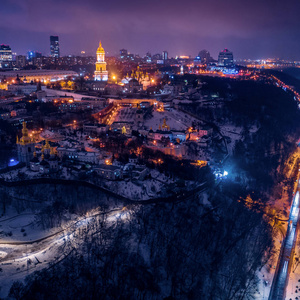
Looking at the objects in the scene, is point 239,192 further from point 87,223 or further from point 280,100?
point 280,100

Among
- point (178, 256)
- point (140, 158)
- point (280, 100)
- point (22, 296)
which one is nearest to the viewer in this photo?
point (22, 296)

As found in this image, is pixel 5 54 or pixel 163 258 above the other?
pixel 5 54

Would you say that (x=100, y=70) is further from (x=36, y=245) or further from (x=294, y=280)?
(x=294, y=280)

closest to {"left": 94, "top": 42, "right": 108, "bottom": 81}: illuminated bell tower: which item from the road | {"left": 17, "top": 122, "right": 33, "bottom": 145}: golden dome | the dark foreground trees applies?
{"left": 17, "top": 122, "right": 33, "bottom": 145}: golden dome

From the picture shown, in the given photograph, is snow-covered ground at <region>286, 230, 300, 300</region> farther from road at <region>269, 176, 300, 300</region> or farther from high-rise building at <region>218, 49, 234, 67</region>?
high-rise building at <region>218, 49, 234, 67</region>

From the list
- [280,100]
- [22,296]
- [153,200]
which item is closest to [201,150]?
[153,200]

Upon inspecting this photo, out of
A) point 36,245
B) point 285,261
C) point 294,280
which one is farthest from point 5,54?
point 294,280

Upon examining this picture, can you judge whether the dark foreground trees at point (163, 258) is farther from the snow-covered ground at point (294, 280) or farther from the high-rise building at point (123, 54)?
the high-rise building at point (123, 54)

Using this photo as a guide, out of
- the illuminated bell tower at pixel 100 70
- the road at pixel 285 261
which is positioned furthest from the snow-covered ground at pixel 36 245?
the illuminated bell tower at pixel 100 70

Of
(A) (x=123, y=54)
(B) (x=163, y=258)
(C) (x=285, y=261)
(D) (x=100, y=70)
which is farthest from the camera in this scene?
(A) (x=123, y=54)
